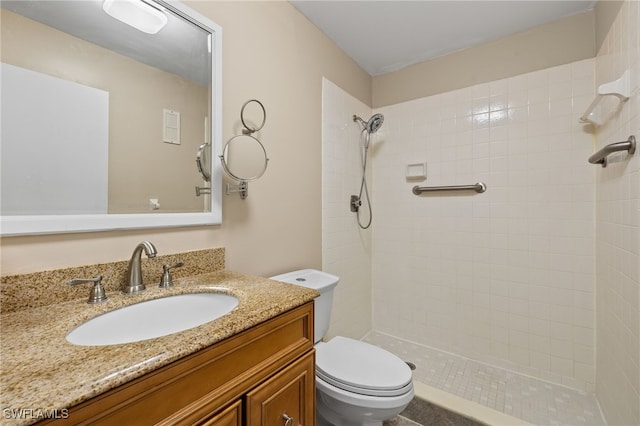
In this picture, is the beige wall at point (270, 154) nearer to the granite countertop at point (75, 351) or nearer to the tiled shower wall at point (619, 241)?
the granite countertop at point (75, 351)

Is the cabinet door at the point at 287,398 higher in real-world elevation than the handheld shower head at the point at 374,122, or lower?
lower

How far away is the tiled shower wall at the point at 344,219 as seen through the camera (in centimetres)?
191

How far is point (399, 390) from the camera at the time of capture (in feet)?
3.77

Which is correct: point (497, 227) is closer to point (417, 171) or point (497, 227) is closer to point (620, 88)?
point (417, 171)

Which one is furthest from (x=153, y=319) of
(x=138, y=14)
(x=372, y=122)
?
(x=372, y=122)

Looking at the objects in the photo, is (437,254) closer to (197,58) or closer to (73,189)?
A: (197,58)

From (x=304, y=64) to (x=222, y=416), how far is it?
1743mm

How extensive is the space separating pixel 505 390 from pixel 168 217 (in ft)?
6.82

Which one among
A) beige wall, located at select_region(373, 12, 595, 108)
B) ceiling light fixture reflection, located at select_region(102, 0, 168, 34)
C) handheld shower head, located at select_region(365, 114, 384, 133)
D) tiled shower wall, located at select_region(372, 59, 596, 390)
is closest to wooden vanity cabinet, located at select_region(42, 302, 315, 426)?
ceiling light fixture reflection, located at select_region(102, 0, 168, 34)

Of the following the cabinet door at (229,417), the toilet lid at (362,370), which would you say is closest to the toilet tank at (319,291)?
the toilet lid at (362,370)

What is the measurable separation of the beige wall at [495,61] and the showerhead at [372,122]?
0.31 m

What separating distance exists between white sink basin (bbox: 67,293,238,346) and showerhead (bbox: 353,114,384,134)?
1707 mm

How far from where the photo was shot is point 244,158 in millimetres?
1279

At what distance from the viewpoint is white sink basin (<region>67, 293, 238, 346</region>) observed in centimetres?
75
